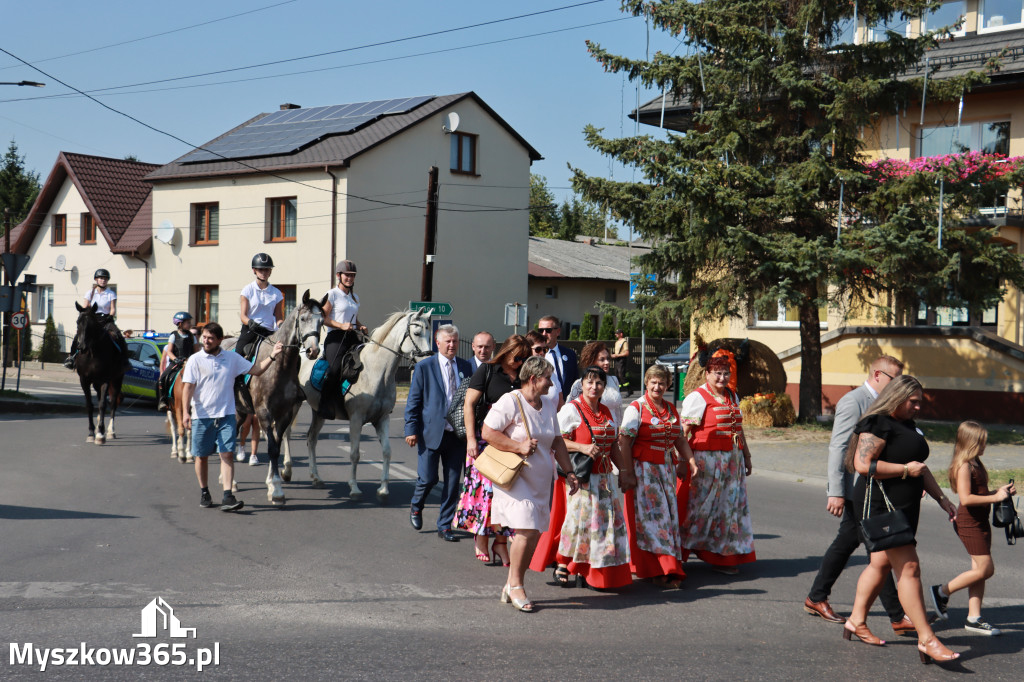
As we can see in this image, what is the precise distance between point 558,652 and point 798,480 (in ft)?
28.3

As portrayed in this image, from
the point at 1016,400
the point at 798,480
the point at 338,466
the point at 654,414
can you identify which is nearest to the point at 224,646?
the point at 654,414

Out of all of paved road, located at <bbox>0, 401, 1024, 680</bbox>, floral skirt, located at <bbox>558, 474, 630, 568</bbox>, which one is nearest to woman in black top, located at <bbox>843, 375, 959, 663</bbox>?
paved road, located at <bbox>0, 401, 1024, 680</bbox>

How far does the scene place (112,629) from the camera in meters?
5.96

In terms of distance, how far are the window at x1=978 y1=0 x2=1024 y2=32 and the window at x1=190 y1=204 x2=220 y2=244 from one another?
1060 inches

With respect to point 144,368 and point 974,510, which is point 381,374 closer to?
point 974,510

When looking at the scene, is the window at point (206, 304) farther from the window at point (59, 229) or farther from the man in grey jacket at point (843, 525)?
the man in grey jacket at point (843, 525)

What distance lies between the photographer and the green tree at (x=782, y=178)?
16.4 m

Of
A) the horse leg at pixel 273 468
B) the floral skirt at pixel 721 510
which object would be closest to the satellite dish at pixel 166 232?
the horse leg at pixel 273 468

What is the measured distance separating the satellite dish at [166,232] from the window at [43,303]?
993cm

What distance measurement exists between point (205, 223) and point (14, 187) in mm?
20612

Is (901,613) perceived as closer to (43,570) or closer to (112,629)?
(112,629)

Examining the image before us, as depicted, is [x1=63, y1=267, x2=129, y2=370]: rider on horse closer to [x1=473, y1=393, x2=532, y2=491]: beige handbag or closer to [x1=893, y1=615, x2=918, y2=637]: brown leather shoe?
[x1=473, y1=393, x2=532, y2=491]: beige handbag

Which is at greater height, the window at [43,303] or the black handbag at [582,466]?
Result: the window at [43,303]

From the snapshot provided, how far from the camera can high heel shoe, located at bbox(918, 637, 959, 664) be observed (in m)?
5.59
